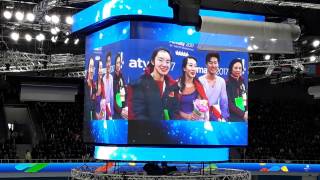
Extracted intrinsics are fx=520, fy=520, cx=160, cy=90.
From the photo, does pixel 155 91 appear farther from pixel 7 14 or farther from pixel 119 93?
pixel 7 14

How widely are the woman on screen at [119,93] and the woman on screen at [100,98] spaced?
0.55 m

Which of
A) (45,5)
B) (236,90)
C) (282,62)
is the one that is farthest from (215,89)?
(282,62)

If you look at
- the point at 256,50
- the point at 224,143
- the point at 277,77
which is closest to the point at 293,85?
the point at 277,77

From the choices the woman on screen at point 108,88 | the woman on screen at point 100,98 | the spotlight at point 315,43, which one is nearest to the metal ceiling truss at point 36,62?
the spotlight at point 315,43

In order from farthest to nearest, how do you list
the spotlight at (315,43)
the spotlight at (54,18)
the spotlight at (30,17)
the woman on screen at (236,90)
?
the spotlight at (315,43), the spotlight at (54,18), the spotlight at (30,17), the woman on screen at (236,90)

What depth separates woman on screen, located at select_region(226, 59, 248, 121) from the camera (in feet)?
38.8

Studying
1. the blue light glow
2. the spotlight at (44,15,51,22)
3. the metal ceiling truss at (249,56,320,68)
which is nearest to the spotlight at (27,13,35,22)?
the spotlight at (44,15,51,22)

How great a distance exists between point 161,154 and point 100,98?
75.5 inches

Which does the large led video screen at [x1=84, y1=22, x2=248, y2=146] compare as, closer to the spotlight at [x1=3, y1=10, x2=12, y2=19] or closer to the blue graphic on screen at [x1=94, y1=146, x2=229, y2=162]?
the blue graphic on screen at [x1=94, y1=146, x2=229, y2=162]

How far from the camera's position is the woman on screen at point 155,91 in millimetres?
11117

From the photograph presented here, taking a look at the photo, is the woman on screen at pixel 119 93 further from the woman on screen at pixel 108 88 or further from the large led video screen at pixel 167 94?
the woman on screen at pixel 108 88

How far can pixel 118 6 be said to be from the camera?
36.3 feet

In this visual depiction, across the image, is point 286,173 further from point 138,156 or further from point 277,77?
point 138,156

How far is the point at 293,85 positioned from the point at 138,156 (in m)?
A: 23.2
